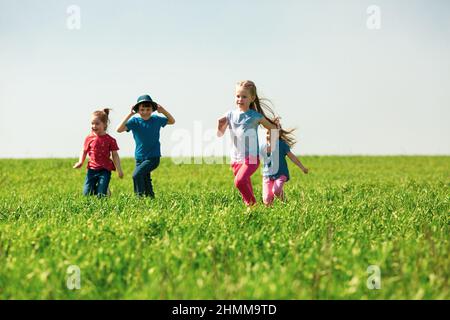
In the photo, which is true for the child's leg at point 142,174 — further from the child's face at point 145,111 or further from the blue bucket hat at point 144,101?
the blue bucket hat at point 144,101

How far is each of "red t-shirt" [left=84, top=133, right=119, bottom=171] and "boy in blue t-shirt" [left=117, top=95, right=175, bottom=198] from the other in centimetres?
48

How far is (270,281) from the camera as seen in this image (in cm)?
381

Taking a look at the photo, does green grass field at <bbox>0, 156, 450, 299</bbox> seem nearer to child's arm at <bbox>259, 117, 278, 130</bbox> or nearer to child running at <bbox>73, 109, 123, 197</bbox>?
child's arm at <bbox>259, 117, 278, 130</bbox>

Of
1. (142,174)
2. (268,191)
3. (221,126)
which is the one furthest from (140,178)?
(268,191)

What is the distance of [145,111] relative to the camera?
32.3ft

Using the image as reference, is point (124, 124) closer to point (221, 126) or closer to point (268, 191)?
point (221, 126)

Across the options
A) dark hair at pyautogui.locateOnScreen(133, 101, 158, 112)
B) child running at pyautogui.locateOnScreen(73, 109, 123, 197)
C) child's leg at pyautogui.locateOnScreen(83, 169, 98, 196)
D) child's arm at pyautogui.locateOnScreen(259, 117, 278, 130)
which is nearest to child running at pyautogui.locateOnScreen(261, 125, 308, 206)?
child's arm at pyautogui.locateOnScreen(259, 117, 278, 130)

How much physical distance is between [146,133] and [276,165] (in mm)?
2499

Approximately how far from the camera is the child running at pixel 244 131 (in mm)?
8359

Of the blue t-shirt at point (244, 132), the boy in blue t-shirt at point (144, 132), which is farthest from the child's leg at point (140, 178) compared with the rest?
the blue t-shirt at point (244, 132)

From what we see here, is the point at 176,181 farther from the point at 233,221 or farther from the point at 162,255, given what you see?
the point at 162,255

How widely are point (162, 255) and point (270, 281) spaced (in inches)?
43.9

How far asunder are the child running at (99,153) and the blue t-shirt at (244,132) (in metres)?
2.77
